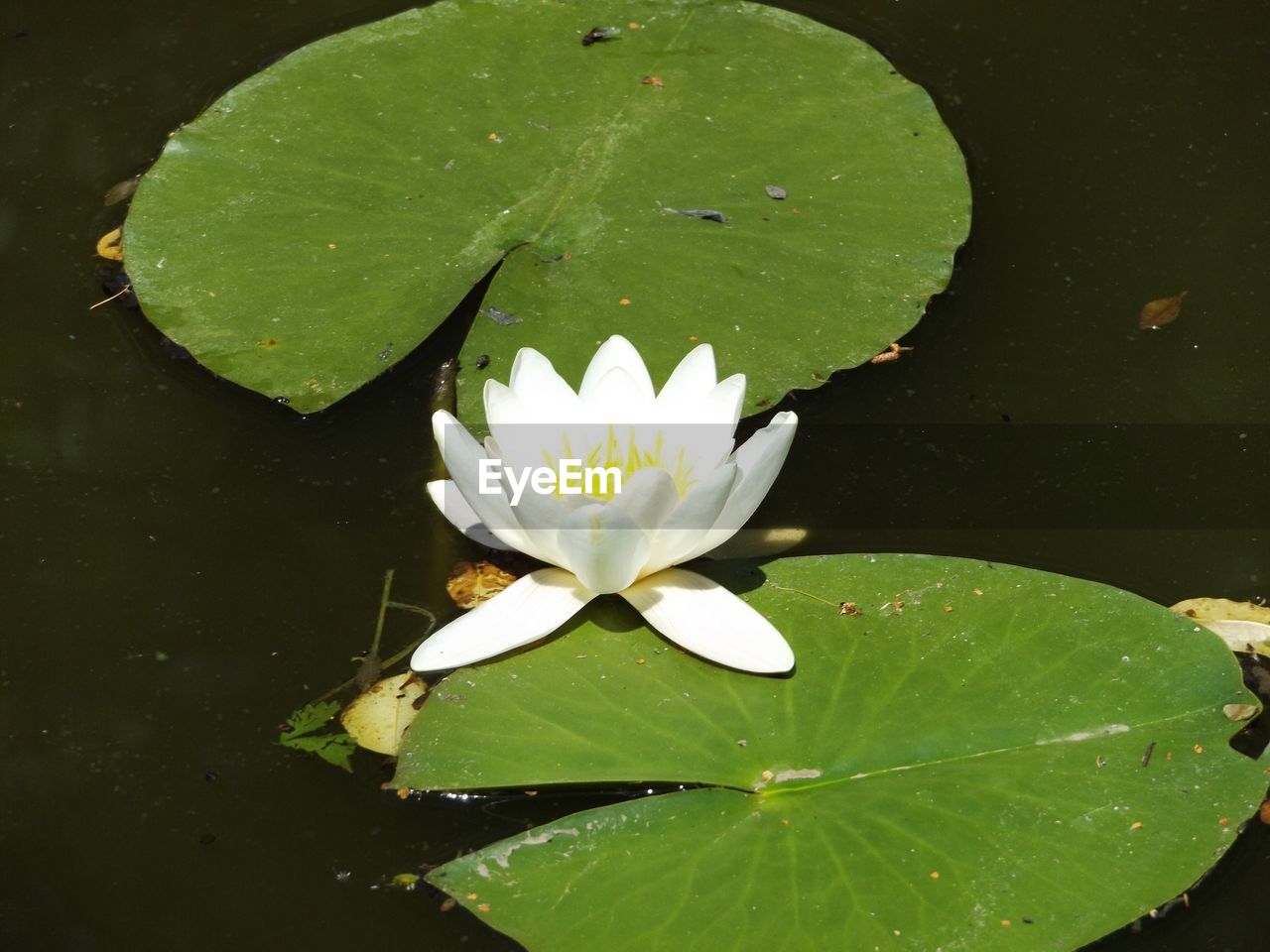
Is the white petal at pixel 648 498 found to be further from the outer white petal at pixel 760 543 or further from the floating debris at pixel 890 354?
the floating debris at pixel 890 354

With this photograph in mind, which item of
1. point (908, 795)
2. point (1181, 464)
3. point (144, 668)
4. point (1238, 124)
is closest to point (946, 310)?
point (1181, 464)

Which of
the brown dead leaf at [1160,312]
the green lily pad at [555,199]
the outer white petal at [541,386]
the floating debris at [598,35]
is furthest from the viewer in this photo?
the floating debris at [598,35]

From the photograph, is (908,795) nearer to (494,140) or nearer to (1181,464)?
(1181,464)

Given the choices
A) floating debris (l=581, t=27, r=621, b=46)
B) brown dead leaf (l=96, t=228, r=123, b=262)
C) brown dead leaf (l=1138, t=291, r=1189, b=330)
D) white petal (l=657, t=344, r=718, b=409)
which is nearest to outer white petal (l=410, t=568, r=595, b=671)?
white petal (l=657, t=344, r=718, b=409)

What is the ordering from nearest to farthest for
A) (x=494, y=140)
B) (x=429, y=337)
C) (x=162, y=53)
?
(x=429, y=337) → (x=494, y=140) → (x=162, y=53)

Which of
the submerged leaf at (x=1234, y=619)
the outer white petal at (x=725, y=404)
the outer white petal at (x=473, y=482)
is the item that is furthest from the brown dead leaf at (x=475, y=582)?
the submerged leaf at (x=1234, y=619)
